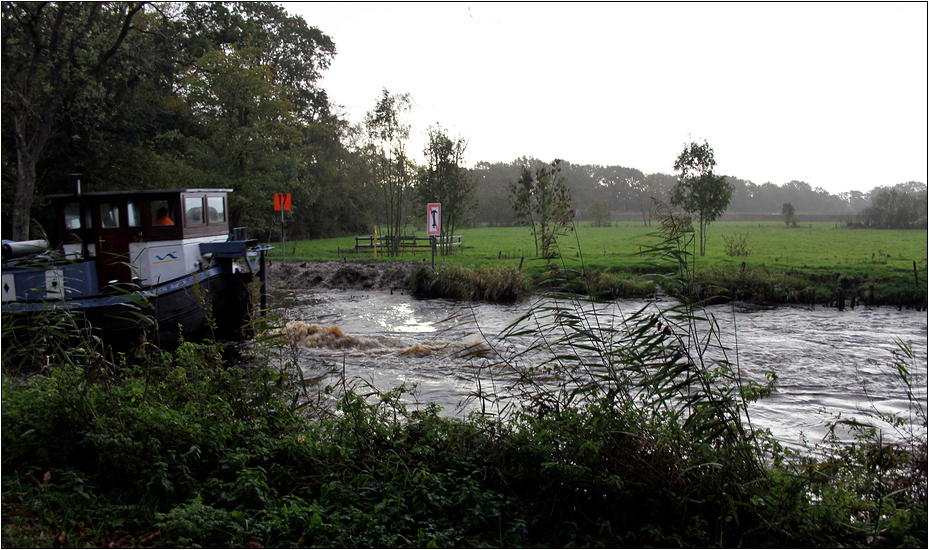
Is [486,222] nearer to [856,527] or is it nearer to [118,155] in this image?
[118,155]

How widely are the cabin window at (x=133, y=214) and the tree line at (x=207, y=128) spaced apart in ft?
7.94

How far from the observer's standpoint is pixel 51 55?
15.5 metres

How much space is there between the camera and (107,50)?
651 inches

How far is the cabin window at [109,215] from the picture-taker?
11164mm

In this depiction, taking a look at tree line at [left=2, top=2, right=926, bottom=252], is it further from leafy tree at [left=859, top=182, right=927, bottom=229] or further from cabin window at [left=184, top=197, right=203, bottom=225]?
cabin window at [left=184, top=197, right=203, bottom=225]

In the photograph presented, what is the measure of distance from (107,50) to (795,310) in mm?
20563

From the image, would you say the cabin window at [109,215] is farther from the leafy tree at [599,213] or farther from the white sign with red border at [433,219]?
the leafy tree at [599,213]

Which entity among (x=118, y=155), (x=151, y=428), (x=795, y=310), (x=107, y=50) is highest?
(x=107, y=50)

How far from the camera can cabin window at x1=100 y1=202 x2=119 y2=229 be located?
11.2 m

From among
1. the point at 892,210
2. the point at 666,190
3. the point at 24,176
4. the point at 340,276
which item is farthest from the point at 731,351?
the point at 892,210

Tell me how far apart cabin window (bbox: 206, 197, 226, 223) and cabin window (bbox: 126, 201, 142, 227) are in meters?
1.63

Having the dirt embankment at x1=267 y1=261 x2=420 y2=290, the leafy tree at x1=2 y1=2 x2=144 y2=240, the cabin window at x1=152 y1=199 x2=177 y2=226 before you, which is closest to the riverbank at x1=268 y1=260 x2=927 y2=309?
the dirt embankment at x1=267 y1=261 x2=420 y2=290

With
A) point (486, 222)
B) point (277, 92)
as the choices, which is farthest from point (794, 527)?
point (486, 222)

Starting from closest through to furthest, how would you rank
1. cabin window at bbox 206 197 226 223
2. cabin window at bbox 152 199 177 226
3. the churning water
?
1. the churning water
2. cabin window at bbox 152 199 177 226
3. cabin window at bbox 206 197 226 223
